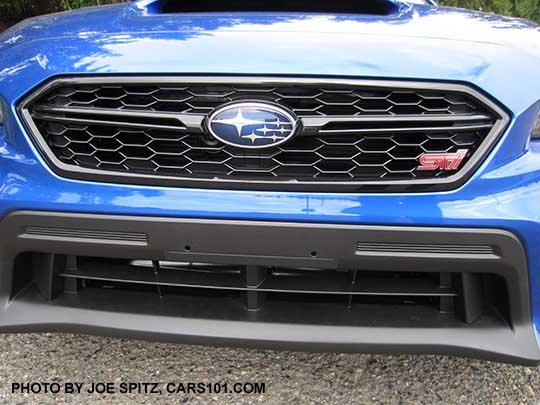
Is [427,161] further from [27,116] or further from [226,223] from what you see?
[27,116]

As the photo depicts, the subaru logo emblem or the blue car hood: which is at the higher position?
the blue car hood

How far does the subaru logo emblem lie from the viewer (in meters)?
1.54

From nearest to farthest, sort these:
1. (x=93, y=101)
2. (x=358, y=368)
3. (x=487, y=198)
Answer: (x=487, y=198) → (x=93, y=101) → (x=358, y=368)

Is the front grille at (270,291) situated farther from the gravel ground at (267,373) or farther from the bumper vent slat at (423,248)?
the gravel ground at (267,373)

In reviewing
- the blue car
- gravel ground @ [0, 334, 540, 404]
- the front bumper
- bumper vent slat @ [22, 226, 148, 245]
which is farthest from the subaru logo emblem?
gravel ground @ [0, 334, 540, 404]

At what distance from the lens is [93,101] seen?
5.38 feet

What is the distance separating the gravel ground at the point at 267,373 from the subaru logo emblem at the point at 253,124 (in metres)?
0.97

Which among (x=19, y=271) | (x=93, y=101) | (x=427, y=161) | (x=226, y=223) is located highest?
(x=93, y=101)

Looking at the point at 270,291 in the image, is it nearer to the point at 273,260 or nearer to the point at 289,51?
the point at 273,260

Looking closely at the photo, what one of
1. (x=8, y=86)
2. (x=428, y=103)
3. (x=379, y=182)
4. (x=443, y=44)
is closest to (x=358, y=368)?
(x=379, y=182)

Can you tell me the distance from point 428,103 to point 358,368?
1.10 m

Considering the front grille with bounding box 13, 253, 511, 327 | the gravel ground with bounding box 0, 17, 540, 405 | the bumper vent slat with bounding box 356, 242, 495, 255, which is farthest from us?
the gravel ground with bounding box 0, 17, 540, 405

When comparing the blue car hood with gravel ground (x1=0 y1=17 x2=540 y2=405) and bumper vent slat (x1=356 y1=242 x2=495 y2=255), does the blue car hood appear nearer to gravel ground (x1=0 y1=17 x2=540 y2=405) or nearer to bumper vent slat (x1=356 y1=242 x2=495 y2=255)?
bumper vent slat (x1=356 y1=242 x2=495 y2=255)

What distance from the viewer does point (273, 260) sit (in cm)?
154
